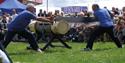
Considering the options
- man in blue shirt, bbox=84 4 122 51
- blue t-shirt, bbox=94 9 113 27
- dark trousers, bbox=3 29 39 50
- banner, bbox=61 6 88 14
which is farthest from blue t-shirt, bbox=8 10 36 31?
banner, bbox=61 6 88 14

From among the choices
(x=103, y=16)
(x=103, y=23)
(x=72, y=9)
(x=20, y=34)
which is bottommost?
(x=72, y=9)

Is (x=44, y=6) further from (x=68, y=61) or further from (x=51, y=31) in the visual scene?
(x=68, y=61)

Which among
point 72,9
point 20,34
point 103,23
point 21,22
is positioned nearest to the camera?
point 21,22

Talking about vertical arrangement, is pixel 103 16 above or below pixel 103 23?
above

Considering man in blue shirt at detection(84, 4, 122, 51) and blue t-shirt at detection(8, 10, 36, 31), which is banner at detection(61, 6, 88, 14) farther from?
blue t-shirt at detection(8, 10, 36, 31)

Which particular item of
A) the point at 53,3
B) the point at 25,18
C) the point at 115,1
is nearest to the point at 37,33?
the point at 25,18

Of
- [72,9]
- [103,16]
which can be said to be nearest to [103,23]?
[103,16]

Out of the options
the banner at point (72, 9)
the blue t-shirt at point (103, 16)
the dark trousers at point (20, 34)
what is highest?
the blue t-shirt at point (103, 16)

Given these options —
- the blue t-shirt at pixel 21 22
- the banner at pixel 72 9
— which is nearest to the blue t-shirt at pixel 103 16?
the blue t-shirt at pixel 21 22

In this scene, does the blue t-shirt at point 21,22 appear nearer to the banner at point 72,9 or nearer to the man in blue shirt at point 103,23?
the man in blue shirt at point 103,23

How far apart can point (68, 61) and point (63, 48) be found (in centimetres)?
544

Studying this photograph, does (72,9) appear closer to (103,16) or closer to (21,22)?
(103,16)

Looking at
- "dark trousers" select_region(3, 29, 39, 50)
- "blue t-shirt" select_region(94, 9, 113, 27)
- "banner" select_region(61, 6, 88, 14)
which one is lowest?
"banner" select_region(61, 6, 88, 14)

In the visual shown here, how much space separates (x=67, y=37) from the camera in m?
25.0
